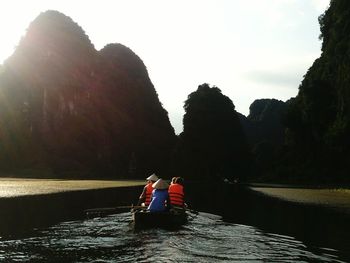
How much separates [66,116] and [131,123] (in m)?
32.1

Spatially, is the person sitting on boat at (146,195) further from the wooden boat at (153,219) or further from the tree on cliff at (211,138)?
the tree on cliff at (211,138)

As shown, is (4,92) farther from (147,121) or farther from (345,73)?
(345,73)

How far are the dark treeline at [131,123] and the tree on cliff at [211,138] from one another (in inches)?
9.8

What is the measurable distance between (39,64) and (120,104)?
40563 mm

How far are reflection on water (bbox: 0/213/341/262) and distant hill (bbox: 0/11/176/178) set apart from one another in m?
78.5

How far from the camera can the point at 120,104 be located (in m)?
162

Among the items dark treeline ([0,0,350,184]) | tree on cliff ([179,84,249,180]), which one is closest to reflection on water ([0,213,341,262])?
dark treeline ([0,0,350,184])

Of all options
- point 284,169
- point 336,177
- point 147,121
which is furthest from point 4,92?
point 336,177

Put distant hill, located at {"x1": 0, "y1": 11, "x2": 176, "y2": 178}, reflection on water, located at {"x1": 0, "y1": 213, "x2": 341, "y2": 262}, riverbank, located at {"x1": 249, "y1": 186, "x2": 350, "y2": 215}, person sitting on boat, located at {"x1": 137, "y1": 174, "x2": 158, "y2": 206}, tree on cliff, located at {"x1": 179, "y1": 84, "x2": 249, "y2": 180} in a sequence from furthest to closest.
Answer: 1. distant hill, located at {"x1": 0, "y1": 11, "x2": 176, "y2": 178}
2. tree on cliff, located at {"x1": 179, "y1": 84, "x2": 249, "y2": 180}
3. riverbank, located at {"x1": 249, "y1": 186, "x2": 350, "y2": 215}
4. person sitting on boat, located at {"x1": 137, "y1": 174, "x2": 158, "y2": 206}
5. reflection on water, located at {"x1": 0, "y1": 213, "x2": 341, "y2": 262}

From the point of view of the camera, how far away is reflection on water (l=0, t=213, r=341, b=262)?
498 inches

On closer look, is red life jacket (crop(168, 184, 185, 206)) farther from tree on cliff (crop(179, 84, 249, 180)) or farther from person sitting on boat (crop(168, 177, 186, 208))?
tree on cliff (crop(179, 84, 249, 180))

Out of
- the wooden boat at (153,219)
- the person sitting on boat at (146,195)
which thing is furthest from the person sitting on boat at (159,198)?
the person sitting on boat at (146,195)

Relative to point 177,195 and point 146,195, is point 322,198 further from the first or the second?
point 146,195

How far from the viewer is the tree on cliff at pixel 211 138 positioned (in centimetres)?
10281
